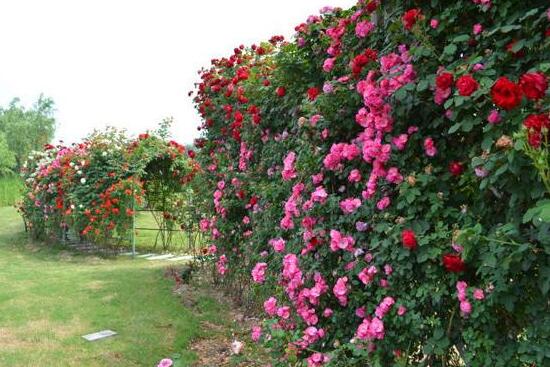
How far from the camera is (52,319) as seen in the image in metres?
4.79

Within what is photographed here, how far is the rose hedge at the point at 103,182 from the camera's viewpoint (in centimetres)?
884

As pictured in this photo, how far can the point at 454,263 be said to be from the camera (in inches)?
69.7

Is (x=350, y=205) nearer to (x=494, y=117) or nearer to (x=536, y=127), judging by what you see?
(x=494, y=117)

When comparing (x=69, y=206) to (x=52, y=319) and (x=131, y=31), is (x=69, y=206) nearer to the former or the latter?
(x=131, y=31)

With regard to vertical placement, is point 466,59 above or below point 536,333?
above

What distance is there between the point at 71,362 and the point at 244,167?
202cm

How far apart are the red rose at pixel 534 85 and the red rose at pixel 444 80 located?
0.34 m

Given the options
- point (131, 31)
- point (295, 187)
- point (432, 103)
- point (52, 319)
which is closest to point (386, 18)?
point (432, 103)

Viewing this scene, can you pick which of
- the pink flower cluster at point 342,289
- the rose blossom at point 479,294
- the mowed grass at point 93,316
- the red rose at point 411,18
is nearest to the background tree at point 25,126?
the mowed grass at point 93,316

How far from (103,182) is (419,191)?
26.5ft

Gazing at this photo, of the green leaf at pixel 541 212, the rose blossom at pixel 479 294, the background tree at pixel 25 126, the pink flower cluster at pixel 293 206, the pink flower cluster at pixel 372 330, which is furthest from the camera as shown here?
the background tree at pixel 25 126

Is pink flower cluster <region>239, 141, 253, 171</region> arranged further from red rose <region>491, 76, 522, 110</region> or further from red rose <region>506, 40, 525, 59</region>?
red rose <region>491, 76, 522, 110</region>

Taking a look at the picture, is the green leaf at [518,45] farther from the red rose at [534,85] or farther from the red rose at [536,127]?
the red rose at [536,127]

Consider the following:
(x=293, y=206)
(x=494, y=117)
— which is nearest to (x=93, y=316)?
(x=293, y=206)
